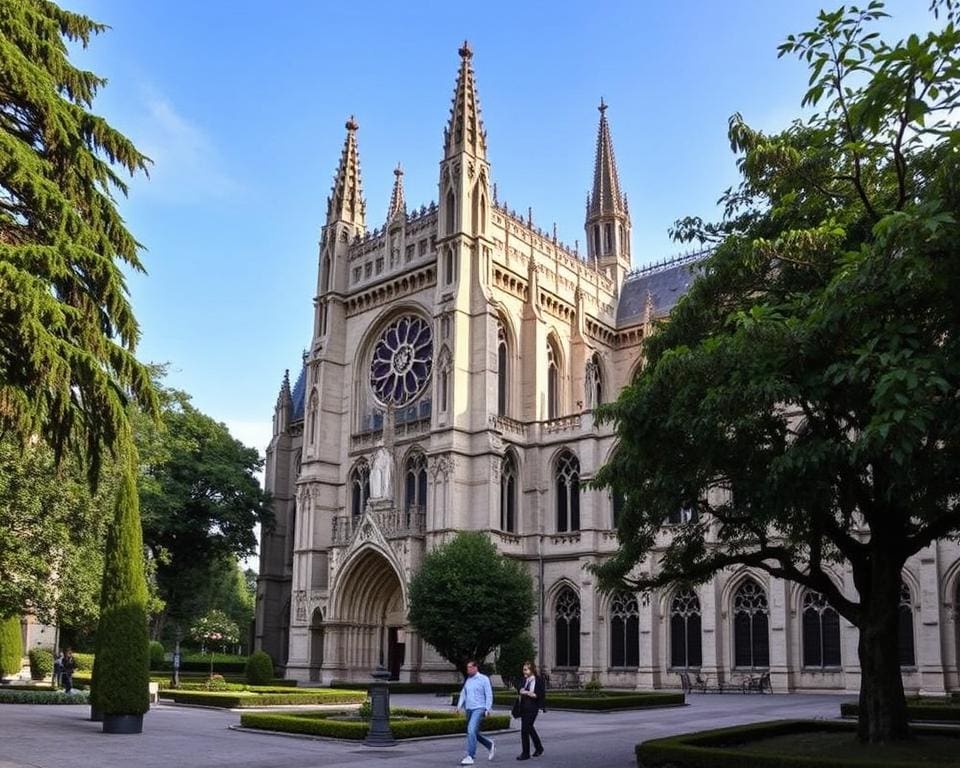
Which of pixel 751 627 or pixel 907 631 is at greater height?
pixel 907 631

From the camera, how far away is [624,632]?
41.2 meters

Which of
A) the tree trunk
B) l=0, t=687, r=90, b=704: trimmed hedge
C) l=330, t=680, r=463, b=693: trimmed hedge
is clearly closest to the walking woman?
the tree trunk

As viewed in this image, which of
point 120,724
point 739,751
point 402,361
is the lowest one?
point 120,724

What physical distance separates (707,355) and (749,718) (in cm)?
1403

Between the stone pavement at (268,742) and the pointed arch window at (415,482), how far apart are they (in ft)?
59.9

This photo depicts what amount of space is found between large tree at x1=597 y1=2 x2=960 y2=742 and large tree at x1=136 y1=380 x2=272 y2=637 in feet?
124

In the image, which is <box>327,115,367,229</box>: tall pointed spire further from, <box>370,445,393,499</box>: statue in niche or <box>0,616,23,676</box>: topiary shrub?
<box>0,616,23,676</box>: topiary shrub

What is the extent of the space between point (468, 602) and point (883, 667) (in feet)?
66.3

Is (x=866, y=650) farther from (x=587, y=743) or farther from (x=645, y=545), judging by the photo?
(x=587, y=743)

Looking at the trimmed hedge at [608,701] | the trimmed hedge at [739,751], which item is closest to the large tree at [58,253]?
the trimmed hedge at [739,751]

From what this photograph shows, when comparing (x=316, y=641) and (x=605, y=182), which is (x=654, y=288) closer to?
(x=605, y=182)

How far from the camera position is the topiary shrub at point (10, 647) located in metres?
35.6

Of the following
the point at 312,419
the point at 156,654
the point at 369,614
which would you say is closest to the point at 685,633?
the point at 369,614

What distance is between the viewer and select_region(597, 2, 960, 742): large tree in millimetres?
10477
